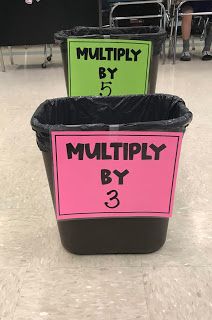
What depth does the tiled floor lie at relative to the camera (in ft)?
3.35

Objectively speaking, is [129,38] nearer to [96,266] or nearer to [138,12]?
[96,266]

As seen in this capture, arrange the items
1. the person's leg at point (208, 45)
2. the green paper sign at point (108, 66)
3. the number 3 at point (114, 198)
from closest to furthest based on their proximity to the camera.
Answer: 1. the number 3 at point (114, 198)
2. the green paper sign at point (108, 66)
3. the person's leg at point (208, 45)

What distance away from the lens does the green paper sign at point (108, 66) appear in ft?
4.97

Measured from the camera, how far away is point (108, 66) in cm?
157

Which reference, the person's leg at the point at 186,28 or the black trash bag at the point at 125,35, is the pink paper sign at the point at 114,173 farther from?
the person's leg at the point at 186,28

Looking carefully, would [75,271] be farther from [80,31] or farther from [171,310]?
[80,31]

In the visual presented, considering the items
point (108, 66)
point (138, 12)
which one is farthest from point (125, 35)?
point (138, 12)

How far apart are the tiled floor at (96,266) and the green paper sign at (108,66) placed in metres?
0.45

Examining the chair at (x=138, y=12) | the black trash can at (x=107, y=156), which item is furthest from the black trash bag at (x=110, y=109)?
the chair at (x=138, y=12)

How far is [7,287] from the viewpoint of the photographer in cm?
109

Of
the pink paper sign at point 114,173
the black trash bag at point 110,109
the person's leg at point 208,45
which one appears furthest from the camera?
the person's leg at point 208,45

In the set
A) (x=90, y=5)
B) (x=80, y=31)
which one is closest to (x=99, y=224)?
(x=80, y=31)

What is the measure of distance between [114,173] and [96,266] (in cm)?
33

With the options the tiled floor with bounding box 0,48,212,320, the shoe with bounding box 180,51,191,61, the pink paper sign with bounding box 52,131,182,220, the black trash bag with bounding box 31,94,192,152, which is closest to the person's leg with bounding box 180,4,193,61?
the shoe with bounding box 180,51,191,61
